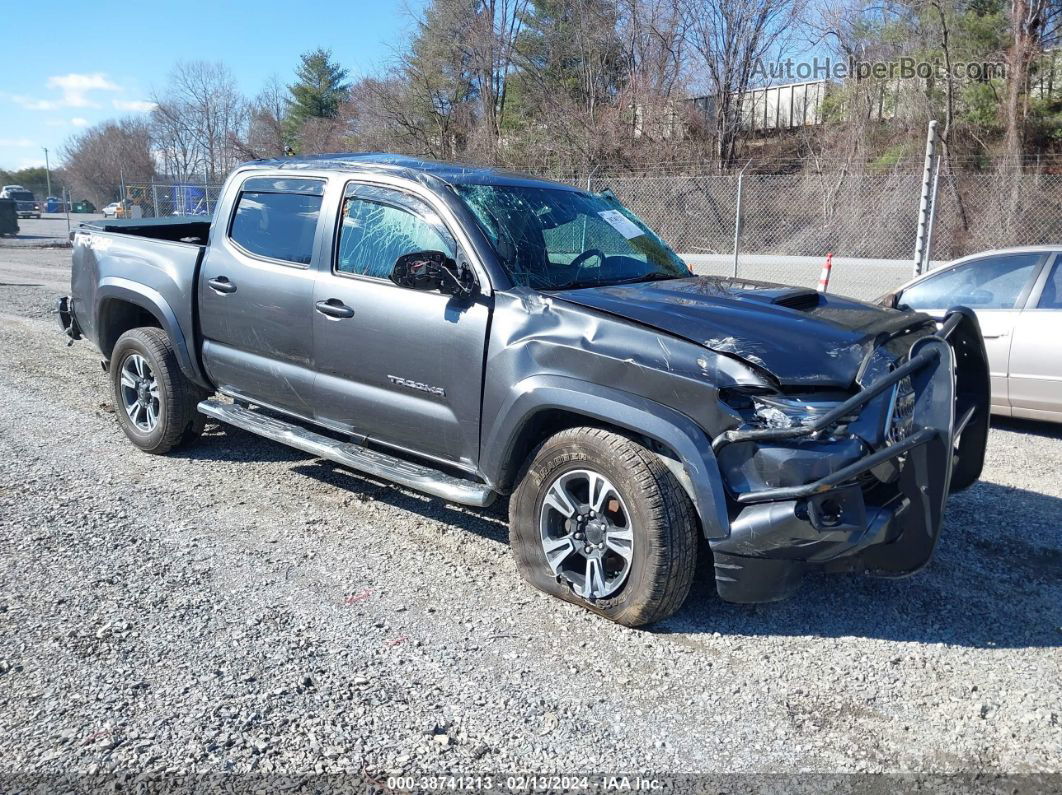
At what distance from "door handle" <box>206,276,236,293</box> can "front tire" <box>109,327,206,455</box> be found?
0.69m

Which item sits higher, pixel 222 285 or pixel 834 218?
pixel 834 218

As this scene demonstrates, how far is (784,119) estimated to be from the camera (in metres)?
27.8

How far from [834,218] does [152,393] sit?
55.8 feet

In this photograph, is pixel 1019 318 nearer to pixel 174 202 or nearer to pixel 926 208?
pixel 926 208

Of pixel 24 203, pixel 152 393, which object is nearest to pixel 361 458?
pixel 152 393

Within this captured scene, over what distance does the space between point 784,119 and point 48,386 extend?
983 inches

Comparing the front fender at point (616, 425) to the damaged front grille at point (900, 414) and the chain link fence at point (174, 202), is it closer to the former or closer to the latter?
the damaged front grille at point (900, 414)

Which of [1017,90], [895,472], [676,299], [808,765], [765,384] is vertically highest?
[1017,90]

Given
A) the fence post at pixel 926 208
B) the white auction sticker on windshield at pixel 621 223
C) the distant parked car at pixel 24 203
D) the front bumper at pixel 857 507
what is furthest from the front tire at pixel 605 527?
the distant parked car at pixel 24 203

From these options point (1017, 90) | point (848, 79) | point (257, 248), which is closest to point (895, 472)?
point (257, 248)

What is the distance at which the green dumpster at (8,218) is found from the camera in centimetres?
3222

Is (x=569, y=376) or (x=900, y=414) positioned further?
(x=569, y=376)

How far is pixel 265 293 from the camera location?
5051 mm

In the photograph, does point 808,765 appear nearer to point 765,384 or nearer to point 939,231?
point 765,384
